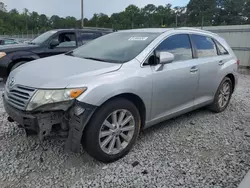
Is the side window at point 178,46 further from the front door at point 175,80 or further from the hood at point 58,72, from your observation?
the hood at point 58,72

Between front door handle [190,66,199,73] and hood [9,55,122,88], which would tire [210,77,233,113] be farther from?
hood [9,55,122,88]

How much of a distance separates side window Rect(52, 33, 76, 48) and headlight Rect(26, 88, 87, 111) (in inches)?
188

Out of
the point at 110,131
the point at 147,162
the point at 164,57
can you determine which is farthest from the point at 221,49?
the point at 110,131

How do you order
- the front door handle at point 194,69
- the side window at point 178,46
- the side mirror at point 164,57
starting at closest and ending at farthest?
the side mirror at point 164,57 < the side window at point 178,46 < the front door handle at point 194,69

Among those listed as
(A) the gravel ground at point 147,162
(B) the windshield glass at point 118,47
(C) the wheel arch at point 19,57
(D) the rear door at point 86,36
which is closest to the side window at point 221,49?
(A) the gravel ground at point 147,162

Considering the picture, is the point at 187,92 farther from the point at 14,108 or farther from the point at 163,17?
the point at 163,17

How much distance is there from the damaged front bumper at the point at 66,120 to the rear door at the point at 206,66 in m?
2.16

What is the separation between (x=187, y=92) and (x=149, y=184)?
167cm

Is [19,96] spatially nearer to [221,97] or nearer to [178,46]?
[178,46]

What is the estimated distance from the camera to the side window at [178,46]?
3370mm

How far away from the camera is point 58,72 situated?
8.84 feet

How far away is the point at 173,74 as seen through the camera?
3.31 metres

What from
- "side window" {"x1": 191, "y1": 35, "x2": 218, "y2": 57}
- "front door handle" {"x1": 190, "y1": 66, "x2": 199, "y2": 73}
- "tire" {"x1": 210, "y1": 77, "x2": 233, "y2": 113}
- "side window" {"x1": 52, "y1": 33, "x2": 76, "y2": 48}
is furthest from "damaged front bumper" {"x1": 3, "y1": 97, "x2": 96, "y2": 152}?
"side window" {"x1": 52, "y1": 33, "x2": 76, "y2": 48}

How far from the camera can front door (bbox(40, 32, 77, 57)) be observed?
22.1 feet
